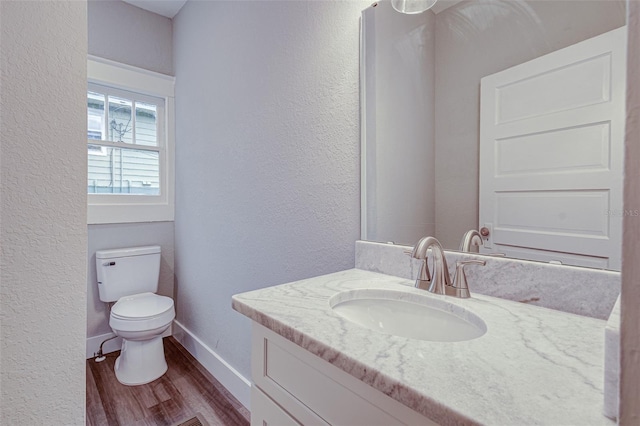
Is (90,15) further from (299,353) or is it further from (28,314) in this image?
(299,353)

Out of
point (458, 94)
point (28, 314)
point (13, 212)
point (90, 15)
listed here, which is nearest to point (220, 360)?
point (28, 314)

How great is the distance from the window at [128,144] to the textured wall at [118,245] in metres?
0.07

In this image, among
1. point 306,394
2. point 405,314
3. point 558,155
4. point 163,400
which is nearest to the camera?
point 306,394

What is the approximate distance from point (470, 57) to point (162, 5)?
2.49 m

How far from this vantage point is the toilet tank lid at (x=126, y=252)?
2176 mm

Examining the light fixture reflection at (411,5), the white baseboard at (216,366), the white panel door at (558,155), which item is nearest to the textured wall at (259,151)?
the white baseboard at (216,366)

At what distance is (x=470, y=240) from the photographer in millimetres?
955

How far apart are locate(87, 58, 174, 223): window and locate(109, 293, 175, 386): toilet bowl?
752 mm

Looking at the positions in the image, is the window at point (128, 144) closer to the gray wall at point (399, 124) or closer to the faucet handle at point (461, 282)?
the gray wall at point (399, 124)

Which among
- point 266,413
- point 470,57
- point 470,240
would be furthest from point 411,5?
point 266,413

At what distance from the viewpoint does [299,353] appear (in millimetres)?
679

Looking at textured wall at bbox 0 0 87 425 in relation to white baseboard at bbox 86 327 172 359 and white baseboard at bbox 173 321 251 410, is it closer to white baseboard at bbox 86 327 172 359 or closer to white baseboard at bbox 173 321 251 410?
white baseboard at bbox 173 321 251 410

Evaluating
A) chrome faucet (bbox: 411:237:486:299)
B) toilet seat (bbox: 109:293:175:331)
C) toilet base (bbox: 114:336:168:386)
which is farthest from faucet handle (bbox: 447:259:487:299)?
toilet base (bbox: 114:336:168:386)

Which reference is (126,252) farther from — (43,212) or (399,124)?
(399,124)
